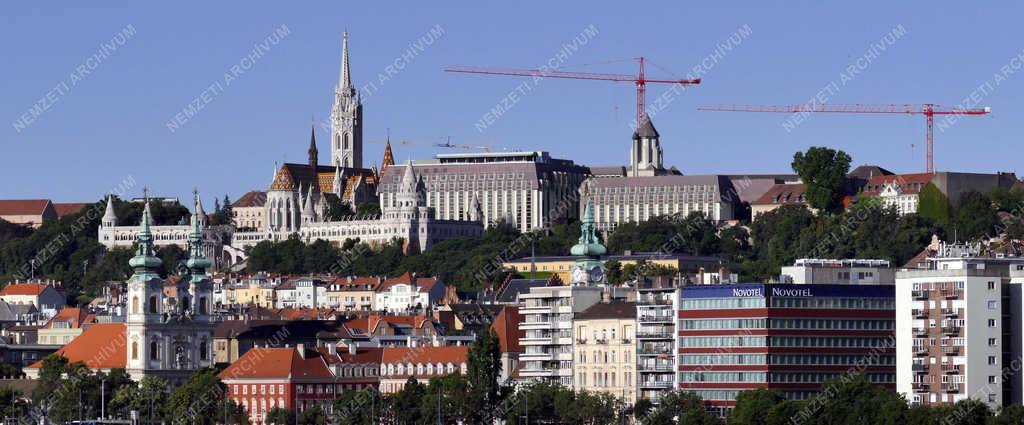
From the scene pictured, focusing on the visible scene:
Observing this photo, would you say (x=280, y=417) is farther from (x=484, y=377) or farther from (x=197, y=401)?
(x=484, y=377)

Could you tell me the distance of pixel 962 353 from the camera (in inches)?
4978

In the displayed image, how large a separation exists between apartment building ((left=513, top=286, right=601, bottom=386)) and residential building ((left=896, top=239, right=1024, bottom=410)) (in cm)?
2496

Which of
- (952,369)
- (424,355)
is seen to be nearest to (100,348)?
(424,355)

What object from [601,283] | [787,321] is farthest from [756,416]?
[601,283]

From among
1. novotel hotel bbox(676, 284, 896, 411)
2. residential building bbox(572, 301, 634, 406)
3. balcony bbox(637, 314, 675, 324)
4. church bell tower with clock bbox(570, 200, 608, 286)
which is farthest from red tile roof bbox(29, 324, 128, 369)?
novotel hotel bbox(676, 284, 896, 411)

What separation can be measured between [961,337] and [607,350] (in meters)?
25.1

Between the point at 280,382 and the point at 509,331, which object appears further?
the point at 509,331

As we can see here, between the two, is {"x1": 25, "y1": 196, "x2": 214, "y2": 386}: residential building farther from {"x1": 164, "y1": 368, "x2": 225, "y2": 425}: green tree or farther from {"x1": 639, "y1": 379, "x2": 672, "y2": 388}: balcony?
{"x1": 639, "y1": 379, "x2": 672, "y2": 388}: balcony

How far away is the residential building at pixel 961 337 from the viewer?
126250 mm

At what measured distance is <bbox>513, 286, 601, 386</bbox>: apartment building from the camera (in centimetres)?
15075

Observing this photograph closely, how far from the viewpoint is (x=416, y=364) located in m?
165

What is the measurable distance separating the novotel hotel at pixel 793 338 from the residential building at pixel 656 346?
12.8 feet

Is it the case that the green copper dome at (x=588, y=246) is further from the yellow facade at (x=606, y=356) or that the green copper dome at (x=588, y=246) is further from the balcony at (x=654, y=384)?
the balcony at (x=654, y=384)

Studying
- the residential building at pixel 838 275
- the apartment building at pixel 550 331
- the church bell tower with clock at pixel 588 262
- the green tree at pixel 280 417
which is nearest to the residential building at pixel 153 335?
the green tree at pixel 280 417
